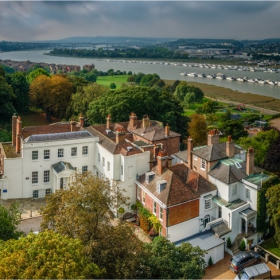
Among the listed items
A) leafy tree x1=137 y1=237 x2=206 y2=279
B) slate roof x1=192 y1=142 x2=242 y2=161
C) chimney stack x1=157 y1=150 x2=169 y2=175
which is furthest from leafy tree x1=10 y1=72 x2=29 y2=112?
leafy tree x1=137 y1=237 x2=206 y2=279

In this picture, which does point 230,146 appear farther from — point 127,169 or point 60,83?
point 60,83

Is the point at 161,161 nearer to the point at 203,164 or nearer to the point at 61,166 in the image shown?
the point at 203,164

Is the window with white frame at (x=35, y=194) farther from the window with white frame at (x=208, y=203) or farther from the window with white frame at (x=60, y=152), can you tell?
the window with white frame at (x=208, y=203)

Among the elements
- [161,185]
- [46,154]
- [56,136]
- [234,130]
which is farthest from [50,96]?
[161,185]

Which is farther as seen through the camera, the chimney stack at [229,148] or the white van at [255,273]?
the chimney stack at [229,148]

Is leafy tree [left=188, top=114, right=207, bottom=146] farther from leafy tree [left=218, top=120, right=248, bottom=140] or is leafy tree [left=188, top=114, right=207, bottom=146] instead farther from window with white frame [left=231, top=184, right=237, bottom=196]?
window with white frame [left=231, top=184, right=237, bottom=196]

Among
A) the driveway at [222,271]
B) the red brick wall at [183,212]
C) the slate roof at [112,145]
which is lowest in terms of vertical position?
the driveway at [222,271]

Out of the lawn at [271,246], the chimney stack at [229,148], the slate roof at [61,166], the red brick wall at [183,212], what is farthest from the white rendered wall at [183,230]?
the slate roof at [61,166]

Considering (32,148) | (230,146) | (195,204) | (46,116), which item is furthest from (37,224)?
(46,116)
